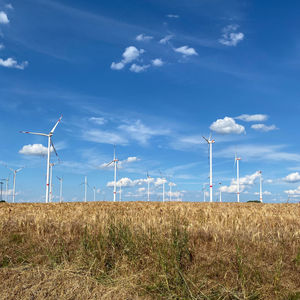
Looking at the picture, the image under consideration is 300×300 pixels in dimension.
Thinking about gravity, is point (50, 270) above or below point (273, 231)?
below

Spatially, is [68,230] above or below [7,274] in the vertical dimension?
above

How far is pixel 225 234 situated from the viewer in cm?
986

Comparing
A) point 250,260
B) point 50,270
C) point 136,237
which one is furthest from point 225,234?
point 50,270

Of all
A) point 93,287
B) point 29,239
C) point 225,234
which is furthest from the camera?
point 29,239

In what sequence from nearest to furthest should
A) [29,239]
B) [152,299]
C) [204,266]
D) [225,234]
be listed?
[152,299]
[204,266]
[225,234]
[29,239]

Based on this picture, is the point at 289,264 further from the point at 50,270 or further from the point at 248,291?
the point at 50,270

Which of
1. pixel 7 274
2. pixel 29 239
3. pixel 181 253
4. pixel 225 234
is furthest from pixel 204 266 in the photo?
pixel 29 239

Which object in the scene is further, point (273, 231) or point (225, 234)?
point (273, 231)

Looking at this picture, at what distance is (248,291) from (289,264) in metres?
1.78

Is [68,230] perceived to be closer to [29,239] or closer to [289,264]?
[29,239]

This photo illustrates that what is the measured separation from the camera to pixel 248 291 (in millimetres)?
7117

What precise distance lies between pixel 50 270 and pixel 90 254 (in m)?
1.20

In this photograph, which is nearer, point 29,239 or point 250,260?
point 250,260

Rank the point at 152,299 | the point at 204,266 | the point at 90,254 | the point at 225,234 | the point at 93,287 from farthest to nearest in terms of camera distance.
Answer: the point at 225,234, the point at 90,254, the point at 204,266, the point at 93,287, the point at 152,299
